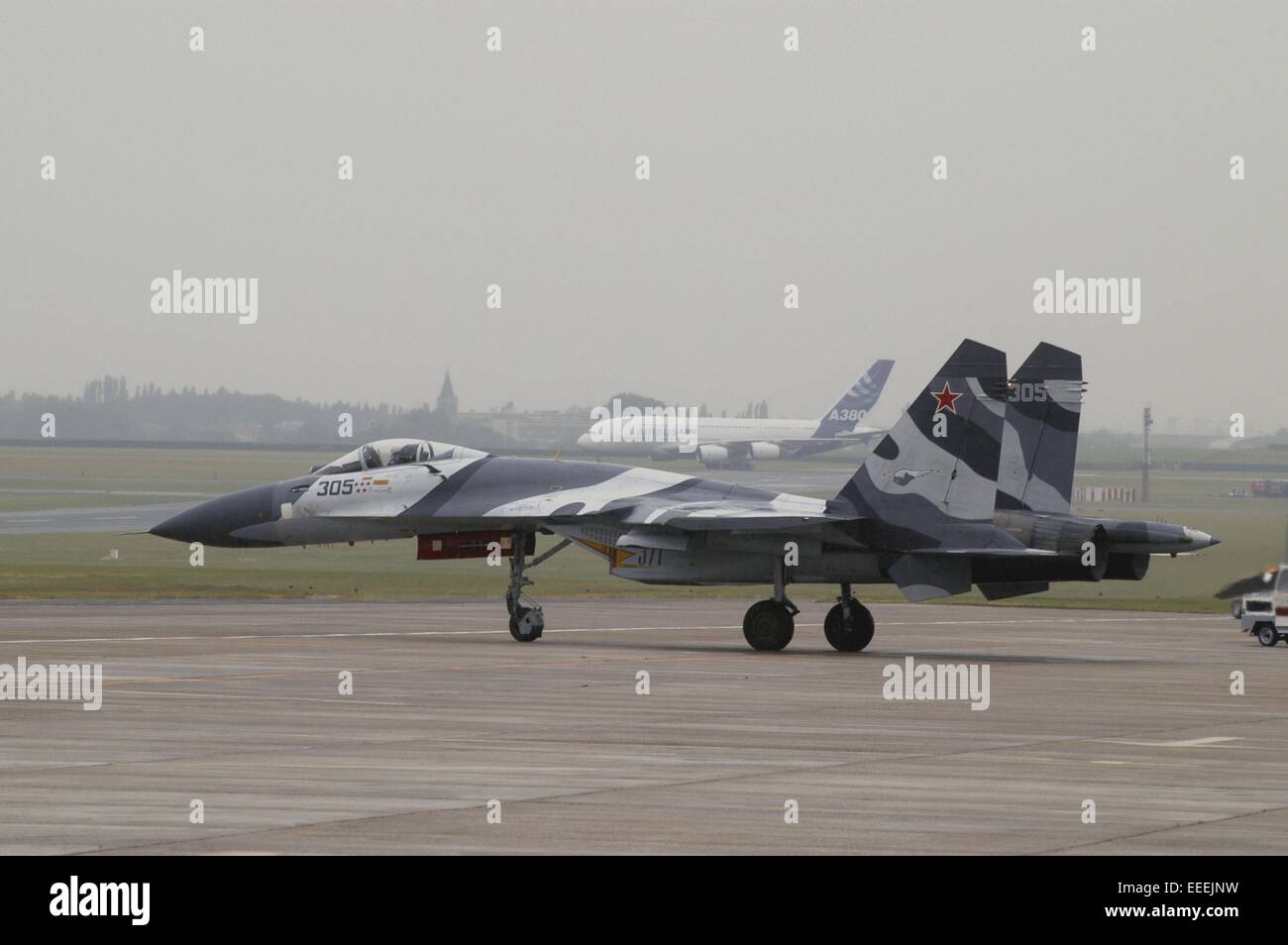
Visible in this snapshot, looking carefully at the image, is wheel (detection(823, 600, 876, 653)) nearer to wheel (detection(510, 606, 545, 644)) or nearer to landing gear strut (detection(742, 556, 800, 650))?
landing gear strut (detection(742, 556, 800, 650))

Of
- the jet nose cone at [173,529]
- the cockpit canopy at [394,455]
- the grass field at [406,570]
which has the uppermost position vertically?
the cockpit canopy at [394,455]

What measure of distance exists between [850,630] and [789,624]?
1051 millimetres

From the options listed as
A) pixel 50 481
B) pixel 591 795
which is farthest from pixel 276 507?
pixel 50 481

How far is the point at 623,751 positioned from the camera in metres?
16.4

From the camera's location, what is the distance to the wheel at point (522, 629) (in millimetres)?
31753

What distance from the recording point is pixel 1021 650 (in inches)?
1258

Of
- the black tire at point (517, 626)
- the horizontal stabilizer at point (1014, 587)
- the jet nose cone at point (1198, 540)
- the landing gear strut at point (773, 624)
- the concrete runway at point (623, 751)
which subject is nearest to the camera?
the concrete runway at point (623, 751)

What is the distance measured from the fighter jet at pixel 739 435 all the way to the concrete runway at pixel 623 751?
7439cm

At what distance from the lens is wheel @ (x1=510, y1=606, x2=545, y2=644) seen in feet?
104

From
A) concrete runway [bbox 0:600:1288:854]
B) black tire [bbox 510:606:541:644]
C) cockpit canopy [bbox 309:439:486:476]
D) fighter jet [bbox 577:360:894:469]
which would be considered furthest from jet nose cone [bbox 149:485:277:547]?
fighter jet [bbox 577:360:894:469]

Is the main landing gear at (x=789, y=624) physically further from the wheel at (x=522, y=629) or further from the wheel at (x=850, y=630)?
the wheel at (x=522, y=629)

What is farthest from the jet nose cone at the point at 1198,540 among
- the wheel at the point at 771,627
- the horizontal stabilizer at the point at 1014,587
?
the wheel at the point at 771,627

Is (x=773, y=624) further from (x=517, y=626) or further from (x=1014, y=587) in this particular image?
(x=517, y=626)

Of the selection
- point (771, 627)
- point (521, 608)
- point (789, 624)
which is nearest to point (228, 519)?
point (521, 608)
